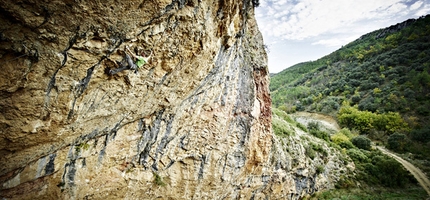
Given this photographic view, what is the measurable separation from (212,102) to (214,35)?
3.55 meters

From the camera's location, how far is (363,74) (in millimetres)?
49625

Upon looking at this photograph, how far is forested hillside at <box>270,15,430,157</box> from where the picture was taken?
3275 centimetres

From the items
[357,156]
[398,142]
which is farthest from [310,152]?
[398,142]

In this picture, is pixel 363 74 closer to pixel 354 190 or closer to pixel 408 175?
pixel 408 175

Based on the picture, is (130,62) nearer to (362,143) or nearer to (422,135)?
(362,143)

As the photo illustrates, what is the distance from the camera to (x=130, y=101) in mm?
6094

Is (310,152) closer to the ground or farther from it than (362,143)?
farther from it

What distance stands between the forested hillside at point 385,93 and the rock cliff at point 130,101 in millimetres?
36606

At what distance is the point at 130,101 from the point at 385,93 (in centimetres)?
5393

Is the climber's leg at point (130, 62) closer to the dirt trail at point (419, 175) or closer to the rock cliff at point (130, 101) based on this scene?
the rock cliff at point (130, 101)

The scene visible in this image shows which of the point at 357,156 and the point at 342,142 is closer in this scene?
the point at 357,156

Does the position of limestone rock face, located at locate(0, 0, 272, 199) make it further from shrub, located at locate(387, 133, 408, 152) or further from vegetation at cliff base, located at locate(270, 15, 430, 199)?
shrub, located at locate(387, 133, 408, 152)

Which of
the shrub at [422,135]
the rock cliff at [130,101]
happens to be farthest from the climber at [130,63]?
the shrub at [422,135]

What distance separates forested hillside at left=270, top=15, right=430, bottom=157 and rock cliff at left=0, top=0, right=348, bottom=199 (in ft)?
120
